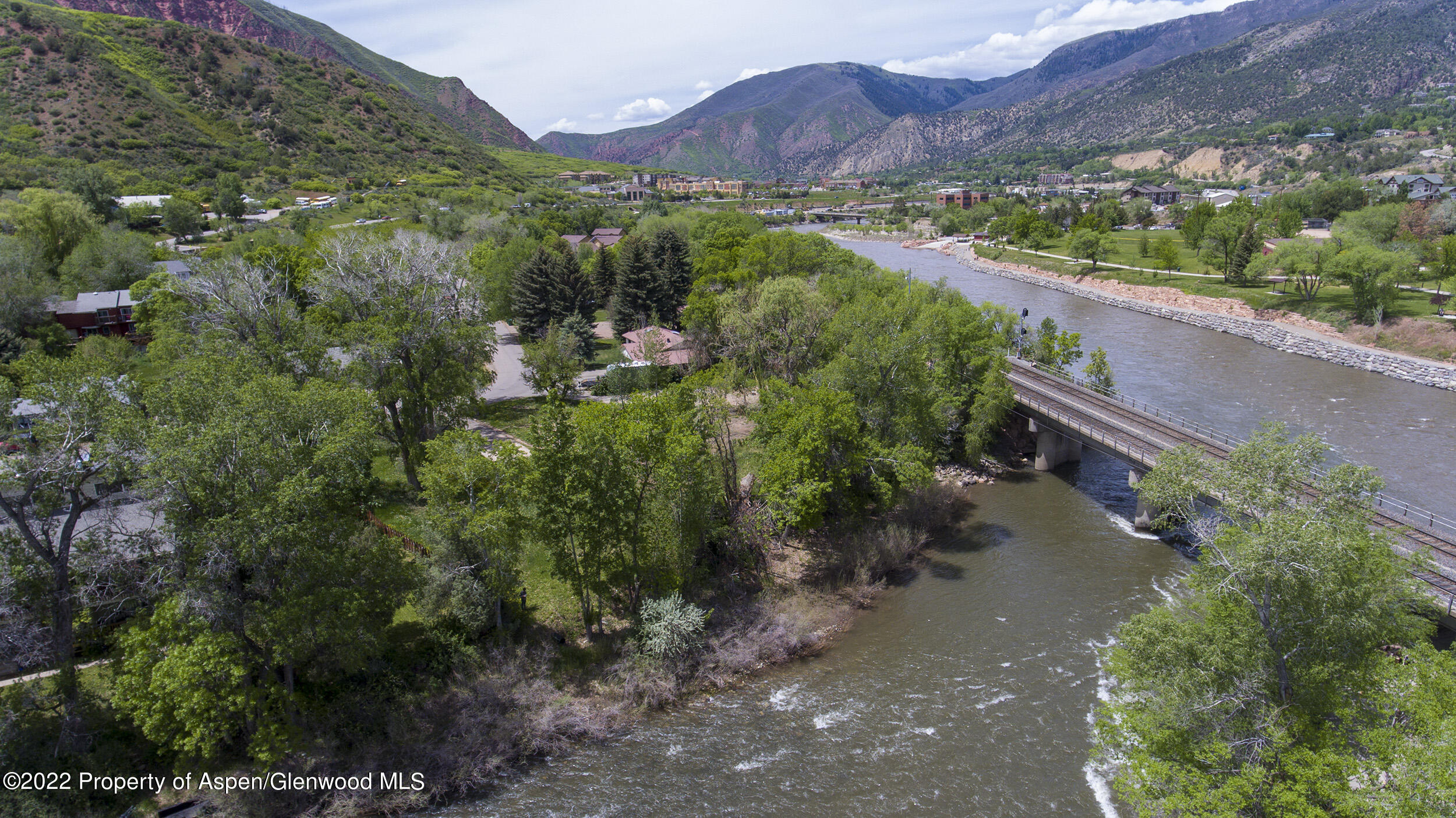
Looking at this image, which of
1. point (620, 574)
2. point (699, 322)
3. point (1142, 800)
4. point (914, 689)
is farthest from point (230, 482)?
point (699, 322)

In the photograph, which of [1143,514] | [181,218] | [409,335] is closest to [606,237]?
[181,218]

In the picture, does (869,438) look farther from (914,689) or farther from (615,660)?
(615,660)

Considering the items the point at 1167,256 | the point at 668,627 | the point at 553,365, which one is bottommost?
the point at 668,627

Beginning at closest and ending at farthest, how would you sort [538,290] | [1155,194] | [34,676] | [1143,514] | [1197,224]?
1. [34,676]
2. [1143,514]
3. [538,290]
4. [1197,224]
5. [1155,194]

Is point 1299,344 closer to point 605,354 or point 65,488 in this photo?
point 605,354

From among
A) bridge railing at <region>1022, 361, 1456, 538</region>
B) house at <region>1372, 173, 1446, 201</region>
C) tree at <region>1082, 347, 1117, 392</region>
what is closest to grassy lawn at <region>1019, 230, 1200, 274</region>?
house at <region>1372, 173, 1446, 201</region>

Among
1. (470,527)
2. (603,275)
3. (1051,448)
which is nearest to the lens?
(470,527)

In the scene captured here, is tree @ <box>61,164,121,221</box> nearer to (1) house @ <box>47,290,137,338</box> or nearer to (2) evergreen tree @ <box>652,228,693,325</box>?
(1) house @ <box>47,290,137,338</box>
